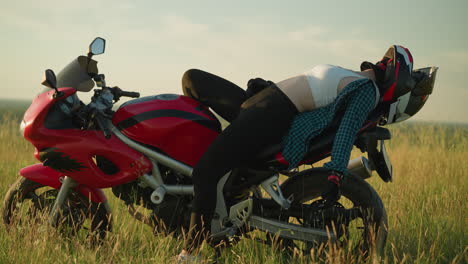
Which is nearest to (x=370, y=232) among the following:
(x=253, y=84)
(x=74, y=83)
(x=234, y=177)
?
(x=234, y=177)

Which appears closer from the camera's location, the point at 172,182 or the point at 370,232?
the point at 370,232

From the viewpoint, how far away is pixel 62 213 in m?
3.68

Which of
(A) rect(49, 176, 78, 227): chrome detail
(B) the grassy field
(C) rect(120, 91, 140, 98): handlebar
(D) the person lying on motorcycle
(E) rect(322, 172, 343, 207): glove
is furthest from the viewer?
(A) rect(49, 176, 78, 227): chrome detail

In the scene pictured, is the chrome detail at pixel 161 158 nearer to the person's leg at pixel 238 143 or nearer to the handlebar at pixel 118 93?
the person's leg at pixel 238 143

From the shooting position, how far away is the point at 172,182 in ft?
11.4

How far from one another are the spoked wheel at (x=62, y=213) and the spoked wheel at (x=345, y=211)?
1495mm

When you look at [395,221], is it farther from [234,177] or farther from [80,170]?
[80,170]

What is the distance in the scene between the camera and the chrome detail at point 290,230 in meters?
3.15

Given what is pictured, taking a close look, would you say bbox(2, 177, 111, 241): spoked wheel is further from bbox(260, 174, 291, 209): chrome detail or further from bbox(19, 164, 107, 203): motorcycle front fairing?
bbox(260, 174, 291, 209): chrome detail

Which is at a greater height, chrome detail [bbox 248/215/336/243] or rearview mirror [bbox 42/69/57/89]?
rearview mirror [bbox 42/69/57/89]

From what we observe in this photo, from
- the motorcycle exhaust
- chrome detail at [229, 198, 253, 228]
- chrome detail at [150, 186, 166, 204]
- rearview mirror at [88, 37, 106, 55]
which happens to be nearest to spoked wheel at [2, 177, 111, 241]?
chrome detail at [150, 186, 166, 204]

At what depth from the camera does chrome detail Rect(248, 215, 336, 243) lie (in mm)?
3152

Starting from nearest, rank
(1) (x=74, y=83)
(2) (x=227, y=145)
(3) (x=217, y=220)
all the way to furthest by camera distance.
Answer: (2) (x=227, y=145), (3) (x=217, y=220), (1) (x=74, y=83)

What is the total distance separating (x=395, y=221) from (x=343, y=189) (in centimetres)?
114
